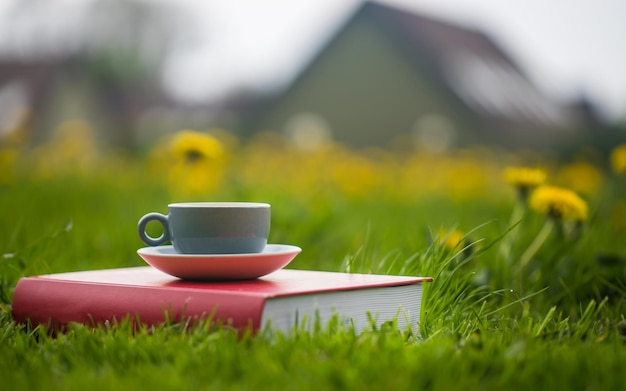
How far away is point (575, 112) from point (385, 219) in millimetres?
18211

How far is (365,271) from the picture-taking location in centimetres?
281

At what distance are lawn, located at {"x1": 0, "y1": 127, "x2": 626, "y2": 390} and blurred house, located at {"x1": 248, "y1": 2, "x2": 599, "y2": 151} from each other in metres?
10.3

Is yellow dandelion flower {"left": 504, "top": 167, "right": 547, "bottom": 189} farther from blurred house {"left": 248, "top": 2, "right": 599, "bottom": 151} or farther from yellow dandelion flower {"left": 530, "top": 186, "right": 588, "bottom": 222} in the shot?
blurred house {"left": 248, "top": 2, "right": 599, "bottom": 151}

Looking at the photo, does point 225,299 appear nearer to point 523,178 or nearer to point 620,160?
point 523,178

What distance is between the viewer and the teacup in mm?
2244

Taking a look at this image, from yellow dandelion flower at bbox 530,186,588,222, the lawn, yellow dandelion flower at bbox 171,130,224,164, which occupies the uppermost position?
yellow dandelion flower at bbox 171,130,224,164

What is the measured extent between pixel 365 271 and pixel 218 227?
2.35 feet

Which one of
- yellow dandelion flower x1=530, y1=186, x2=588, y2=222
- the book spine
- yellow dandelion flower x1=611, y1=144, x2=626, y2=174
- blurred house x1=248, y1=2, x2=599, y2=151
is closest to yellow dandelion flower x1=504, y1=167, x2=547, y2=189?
yellow dandelion flower x1=530, y1=186, x2=588, y2=222

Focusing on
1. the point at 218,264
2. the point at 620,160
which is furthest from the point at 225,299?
the point at 620,160

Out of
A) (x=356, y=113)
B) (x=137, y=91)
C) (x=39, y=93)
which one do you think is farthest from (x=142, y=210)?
(x=137, y=91)

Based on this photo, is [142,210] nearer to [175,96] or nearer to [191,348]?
[191,348]

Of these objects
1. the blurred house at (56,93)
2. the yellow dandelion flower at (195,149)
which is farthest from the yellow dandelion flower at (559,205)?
the blurred house at (56,93)

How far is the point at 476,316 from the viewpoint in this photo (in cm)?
240

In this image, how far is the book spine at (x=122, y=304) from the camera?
1.99m
